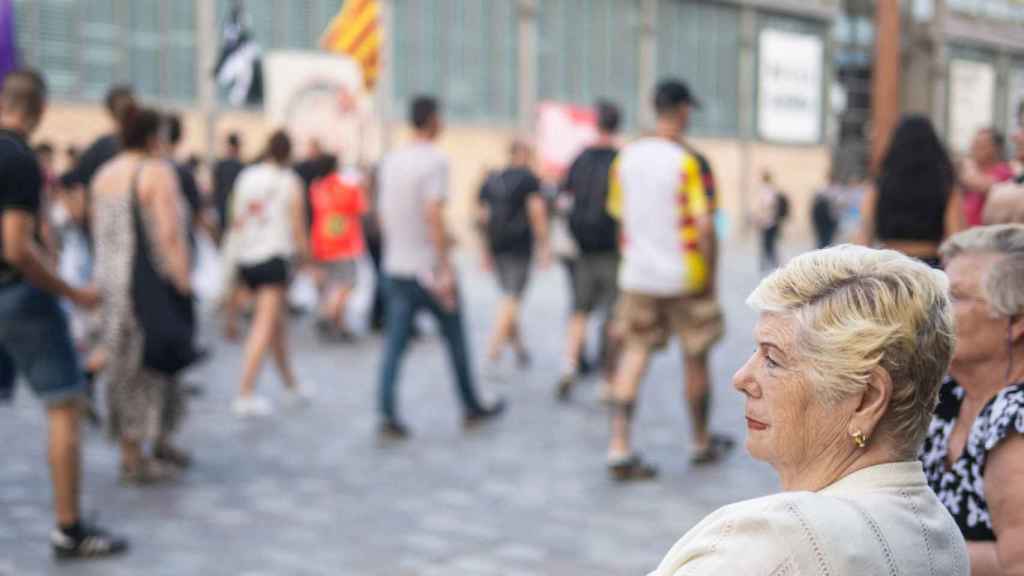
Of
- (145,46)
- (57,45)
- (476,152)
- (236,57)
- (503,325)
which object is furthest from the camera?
(476,152)

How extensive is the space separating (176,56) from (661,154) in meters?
20.9

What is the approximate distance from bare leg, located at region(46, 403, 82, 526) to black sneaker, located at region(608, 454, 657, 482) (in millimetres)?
2507

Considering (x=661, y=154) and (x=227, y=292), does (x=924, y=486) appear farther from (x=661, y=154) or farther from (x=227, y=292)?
(x=227, y=292)

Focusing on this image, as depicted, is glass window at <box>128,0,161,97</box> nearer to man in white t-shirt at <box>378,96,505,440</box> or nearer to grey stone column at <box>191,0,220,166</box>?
grey stone column at <box>191,0,220,166</box>

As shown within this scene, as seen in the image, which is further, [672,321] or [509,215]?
[509,215]

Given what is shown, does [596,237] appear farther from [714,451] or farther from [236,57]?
[236,57]

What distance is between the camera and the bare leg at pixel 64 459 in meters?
5.04

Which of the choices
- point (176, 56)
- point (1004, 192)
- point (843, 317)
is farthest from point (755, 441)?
point (176, 56)

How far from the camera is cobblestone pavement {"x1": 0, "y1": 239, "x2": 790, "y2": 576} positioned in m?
5.08

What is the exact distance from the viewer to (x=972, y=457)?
8.70 feet

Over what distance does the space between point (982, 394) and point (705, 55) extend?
117 ft

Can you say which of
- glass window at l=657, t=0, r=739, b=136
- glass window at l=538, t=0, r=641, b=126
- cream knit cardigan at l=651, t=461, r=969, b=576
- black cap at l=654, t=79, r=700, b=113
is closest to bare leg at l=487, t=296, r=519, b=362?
black cap at l=654, t=79, r=700, b=113

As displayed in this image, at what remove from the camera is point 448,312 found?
25.1 ft

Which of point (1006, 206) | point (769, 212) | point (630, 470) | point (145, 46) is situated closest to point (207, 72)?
point (145, 46)
